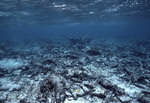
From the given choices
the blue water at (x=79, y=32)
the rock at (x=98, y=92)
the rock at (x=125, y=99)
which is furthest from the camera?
the blue water at (x=79, y=32)

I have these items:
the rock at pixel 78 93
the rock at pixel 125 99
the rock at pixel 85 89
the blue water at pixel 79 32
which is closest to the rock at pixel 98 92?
the rock at pixel 85 89

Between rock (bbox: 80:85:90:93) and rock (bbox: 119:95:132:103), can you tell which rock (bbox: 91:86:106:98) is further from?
rock (bbox: 119:95:132:103)

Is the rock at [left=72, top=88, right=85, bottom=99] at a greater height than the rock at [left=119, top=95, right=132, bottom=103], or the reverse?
the rock at [left=72, top=88, right=85, bottom=99]

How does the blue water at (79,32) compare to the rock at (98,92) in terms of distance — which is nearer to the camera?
the rock at (98,92)

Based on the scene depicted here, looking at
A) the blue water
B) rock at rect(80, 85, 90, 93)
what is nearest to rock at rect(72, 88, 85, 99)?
rock at rect(80, 85, 90, 93)

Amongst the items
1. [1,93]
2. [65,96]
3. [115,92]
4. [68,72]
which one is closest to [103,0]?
[68,72]

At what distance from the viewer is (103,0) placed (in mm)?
14609

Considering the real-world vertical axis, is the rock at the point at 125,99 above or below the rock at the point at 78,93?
below

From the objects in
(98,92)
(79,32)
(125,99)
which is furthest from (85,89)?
(79,32)

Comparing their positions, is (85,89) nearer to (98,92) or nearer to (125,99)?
(98,92)

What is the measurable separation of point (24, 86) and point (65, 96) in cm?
277

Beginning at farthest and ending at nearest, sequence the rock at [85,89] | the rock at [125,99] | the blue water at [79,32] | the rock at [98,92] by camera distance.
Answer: the blue water at [79,32] → the rock at [85,89] → the rock at [98,92] → the rock at [125,99]

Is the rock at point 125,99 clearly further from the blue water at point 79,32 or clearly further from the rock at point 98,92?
the blue water at point 79,32

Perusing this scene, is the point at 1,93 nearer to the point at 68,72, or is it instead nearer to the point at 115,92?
the point at 68,72
